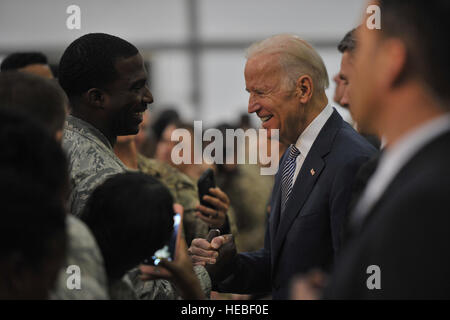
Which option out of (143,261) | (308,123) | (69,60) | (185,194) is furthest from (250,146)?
(143,261)

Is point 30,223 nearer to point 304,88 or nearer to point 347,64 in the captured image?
point 304,88

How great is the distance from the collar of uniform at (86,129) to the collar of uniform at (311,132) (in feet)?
2.26

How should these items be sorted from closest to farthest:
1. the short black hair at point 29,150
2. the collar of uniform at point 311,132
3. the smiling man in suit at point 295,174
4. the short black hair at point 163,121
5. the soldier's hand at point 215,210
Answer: the short black hair at point 29,150 < the smiling man in suit at point 295,174 < the collar of uniform at point 311,132 < the soldier's hand at point 215,210 < the short black hair at point 163,121

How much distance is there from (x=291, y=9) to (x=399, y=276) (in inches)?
336

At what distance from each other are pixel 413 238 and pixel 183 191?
6.76ft

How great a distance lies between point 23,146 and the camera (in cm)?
91

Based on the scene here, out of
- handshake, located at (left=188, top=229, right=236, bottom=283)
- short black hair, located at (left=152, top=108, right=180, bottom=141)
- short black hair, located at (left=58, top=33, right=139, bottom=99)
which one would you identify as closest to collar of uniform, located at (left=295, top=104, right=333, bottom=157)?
handshake, located at (left=188, top=229, right=236, bottom=283)

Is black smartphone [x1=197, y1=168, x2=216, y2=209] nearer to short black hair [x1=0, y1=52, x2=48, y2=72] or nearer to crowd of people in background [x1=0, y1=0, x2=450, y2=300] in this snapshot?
crowd of people in background [x1=0, y1=0, x2=450, y2=300]

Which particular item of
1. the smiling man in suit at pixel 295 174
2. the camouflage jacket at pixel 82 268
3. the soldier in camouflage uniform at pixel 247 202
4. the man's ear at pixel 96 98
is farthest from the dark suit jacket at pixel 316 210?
the soldier in camouflage uniform at pixel 247 202

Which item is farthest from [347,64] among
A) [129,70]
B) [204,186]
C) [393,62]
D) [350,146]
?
[393,62]

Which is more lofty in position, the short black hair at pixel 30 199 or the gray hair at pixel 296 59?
the gray hair at pixel 296 59

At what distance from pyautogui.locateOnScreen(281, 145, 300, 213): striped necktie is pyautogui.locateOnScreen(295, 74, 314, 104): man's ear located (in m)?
0.19

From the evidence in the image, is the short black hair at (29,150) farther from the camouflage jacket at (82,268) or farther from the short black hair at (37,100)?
the short black hair at (37,100)

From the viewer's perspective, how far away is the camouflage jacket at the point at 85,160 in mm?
1522
